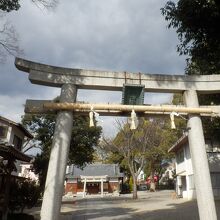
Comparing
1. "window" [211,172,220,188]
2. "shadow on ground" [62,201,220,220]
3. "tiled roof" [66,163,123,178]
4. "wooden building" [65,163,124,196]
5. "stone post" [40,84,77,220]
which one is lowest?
"shadow on ground" [62,201,220,220]

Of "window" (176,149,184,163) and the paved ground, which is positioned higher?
"window" (176,149,184,163)

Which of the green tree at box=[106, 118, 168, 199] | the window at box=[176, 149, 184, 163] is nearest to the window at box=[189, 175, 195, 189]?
the window at box=[176, 149, 184, 163]

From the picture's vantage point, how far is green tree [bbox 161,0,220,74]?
1168cm

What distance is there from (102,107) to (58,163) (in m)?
2.09

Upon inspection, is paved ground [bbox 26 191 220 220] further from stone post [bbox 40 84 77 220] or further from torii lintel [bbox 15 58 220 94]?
stone post [bbox 40 84 77 220]

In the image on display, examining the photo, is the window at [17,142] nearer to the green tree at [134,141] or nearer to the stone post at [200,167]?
the green tree at [134,141]

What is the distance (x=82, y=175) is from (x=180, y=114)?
41.5m

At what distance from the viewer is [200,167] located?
8586 millimetres

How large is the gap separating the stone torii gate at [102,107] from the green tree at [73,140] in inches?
727

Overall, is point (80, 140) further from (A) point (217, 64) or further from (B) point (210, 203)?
(B) point (210, 203)

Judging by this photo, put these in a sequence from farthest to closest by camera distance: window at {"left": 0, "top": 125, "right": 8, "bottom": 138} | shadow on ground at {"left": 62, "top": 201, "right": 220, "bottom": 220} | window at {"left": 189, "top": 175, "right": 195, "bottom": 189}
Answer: window at {"left": 189, "top": 175, "right": 195, "bottom": 189} < window at {"left": 0, "top": 125, "right": 8, "bottom": 138} < shadow on ground at {"left": 62, "top": 201, "right": 220, "bottom": 220}

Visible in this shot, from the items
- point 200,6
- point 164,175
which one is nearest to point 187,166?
point 200,6

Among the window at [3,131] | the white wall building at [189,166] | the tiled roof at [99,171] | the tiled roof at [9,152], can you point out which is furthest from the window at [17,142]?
the tiled roof at [99,171]

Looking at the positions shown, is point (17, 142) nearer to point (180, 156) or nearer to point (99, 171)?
point (180, 156)
